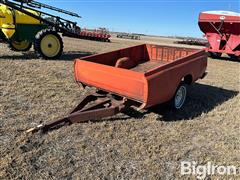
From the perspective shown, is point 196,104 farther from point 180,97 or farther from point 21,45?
point 21,45

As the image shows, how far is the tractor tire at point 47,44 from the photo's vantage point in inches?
420

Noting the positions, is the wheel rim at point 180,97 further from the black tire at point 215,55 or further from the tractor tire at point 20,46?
the black tire at point 215,55

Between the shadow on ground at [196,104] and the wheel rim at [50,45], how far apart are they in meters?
5.32

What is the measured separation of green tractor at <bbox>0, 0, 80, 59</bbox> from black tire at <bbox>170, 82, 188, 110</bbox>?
6201mm

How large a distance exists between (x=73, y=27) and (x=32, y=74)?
4.81 m

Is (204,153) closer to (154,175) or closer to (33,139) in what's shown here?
(154,175)

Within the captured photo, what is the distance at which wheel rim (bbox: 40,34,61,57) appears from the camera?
1085cm

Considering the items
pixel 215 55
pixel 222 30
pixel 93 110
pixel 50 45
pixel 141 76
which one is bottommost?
pixel 93 110

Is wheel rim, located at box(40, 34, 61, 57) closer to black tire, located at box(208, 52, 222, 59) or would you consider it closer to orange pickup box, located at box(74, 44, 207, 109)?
orange pickup box, located at box(74, 44, 207, 109)

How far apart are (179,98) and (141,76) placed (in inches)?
61.1

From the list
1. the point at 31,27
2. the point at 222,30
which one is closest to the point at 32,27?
the point at 31,27

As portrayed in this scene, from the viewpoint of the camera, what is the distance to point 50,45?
11.1m

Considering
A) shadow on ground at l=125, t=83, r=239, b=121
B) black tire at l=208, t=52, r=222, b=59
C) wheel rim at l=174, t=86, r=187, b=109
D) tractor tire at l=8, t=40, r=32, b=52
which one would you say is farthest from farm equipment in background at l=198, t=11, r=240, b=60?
wheel rim at l=174, t=86, r=187, b=109

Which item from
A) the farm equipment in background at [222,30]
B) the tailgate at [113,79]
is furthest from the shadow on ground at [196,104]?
the farm equipment in background at [222,30]
